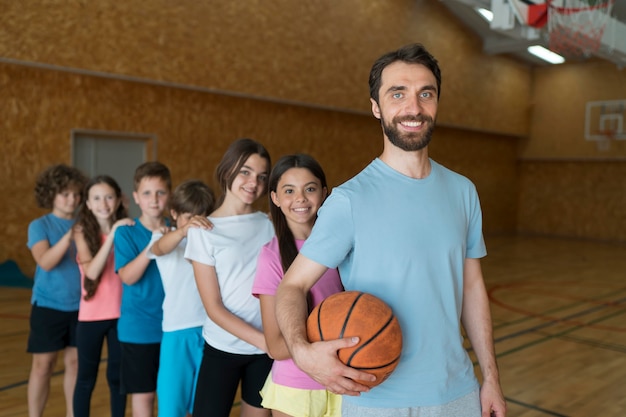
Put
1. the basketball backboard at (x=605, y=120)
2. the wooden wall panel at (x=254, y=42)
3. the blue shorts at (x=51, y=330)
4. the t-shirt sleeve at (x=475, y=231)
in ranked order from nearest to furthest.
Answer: the t-shirt sleeve at (x=475, y=231), the blue shorts at (x=51, y=330), the wooden wall panel at (x=254, y=42), the basketball backboard at (x=605, y=120)

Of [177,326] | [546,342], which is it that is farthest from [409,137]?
[546,342]

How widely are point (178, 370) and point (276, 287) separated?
82cm

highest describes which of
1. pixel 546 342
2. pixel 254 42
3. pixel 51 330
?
pixel 254 42

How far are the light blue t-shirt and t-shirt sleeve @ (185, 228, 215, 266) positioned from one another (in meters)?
0.87

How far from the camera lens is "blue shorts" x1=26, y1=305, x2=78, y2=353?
303 centimetres

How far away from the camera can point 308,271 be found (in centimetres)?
144

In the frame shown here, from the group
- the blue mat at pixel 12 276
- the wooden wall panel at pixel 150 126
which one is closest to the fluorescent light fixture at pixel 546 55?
the wooden wall panel at pixel 150 126

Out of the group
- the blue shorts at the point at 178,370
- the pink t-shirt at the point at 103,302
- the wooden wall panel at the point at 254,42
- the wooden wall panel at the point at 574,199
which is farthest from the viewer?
the wooden wall panel at the point at 574,199

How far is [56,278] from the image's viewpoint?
10.2ft

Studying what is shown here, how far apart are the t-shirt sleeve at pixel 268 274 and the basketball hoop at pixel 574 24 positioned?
22.8 feet

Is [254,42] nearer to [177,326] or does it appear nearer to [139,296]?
[139,296]

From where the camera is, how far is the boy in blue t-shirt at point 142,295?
262cm

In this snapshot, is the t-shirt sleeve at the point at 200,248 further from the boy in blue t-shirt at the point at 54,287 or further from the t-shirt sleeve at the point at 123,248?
the boy in blue t-shirt at the point at 54,287

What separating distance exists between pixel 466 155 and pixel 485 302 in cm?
1395
